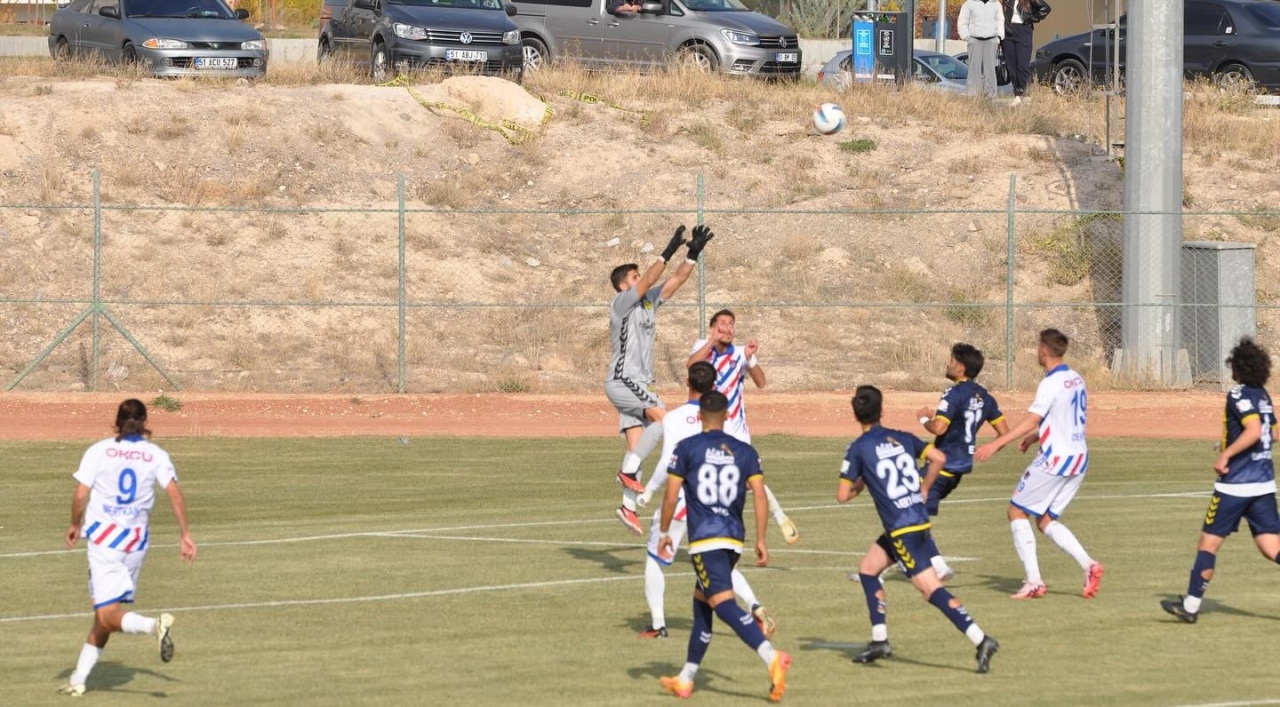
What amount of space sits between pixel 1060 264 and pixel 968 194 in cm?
287

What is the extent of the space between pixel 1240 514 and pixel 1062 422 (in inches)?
52.5

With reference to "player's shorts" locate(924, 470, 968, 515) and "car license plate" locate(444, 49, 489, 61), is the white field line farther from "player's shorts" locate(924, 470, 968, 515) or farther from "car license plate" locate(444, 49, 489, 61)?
"car license plate" locate(444, 49, 489, 61)

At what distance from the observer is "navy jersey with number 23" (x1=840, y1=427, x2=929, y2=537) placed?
1029cm

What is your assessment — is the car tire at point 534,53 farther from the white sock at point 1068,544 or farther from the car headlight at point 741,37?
the white sock at point 1068,544

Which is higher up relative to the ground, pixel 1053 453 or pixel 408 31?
pixel 408 31

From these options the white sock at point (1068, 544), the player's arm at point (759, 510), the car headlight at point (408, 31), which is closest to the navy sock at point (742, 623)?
the player's arm at point (759, 510)

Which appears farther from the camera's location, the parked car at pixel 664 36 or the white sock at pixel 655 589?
the parked car at pixel 664 36

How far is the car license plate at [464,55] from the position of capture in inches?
1406

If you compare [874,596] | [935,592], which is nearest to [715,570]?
[935,592]

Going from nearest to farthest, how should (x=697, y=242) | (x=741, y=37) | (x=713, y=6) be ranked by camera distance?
1. (x=697, y=242)
2. (x=741, y=37)
3. (x=713, y=6)

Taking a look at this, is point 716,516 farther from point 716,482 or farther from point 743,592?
point 743,592

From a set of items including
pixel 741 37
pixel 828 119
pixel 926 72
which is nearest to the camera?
pixel 828 119

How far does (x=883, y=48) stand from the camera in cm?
3950

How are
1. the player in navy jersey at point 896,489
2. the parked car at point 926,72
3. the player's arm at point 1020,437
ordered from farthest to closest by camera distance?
the parked car at point 926,72, the player's arm at point 1020,437, the player in navy jersey at point 896,489
